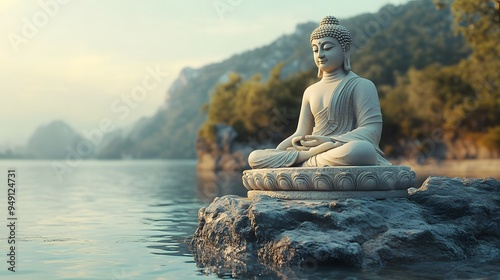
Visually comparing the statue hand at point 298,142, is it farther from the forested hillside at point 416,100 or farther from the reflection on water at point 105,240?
the forested hillside at point 416,100

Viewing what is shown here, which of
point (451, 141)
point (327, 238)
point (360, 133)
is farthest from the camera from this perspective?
point (451, 141)

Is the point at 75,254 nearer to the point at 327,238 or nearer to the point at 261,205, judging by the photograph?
the point at 261,205

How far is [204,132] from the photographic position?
44.3m

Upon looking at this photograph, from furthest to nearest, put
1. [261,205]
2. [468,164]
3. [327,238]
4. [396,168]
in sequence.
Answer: [468,164]
[396,168]
[261,205]
[327,238]

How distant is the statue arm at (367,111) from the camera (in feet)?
21.7

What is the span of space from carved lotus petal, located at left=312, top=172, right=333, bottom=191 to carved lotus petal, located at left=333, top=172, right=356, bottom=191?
0.06 metres

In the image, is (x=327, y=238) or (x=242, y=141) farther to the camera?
(x=242, y=141)

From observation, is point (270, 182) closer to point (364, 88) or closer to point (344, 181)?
point (344, 181)

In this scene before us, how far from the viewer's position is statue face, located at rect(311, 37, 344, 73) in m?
6.86

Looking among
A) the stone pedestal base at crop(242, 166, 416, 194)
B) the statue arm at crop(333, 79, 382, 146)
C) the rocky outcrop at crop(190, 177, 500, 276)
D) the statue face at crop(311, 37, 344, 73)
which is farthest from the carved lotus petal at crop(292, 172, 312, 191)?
the statue face at crop(311, 37, 344, 73)

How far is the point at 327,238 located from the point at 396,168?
4.26 feet

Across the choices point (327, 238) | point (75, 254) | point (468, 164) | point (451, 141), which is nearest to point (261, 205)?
point (327, 238)

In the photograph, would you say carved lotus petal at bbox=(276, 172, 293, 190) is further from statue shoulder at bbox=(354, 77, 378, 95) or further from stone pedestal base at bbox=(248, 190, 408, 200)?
statue shoulder at bbox=(354, 77, 378, 95)

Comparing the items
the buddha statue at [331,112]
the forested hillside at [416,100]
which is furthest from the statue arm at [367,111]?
the forested hillside at [416,100]
